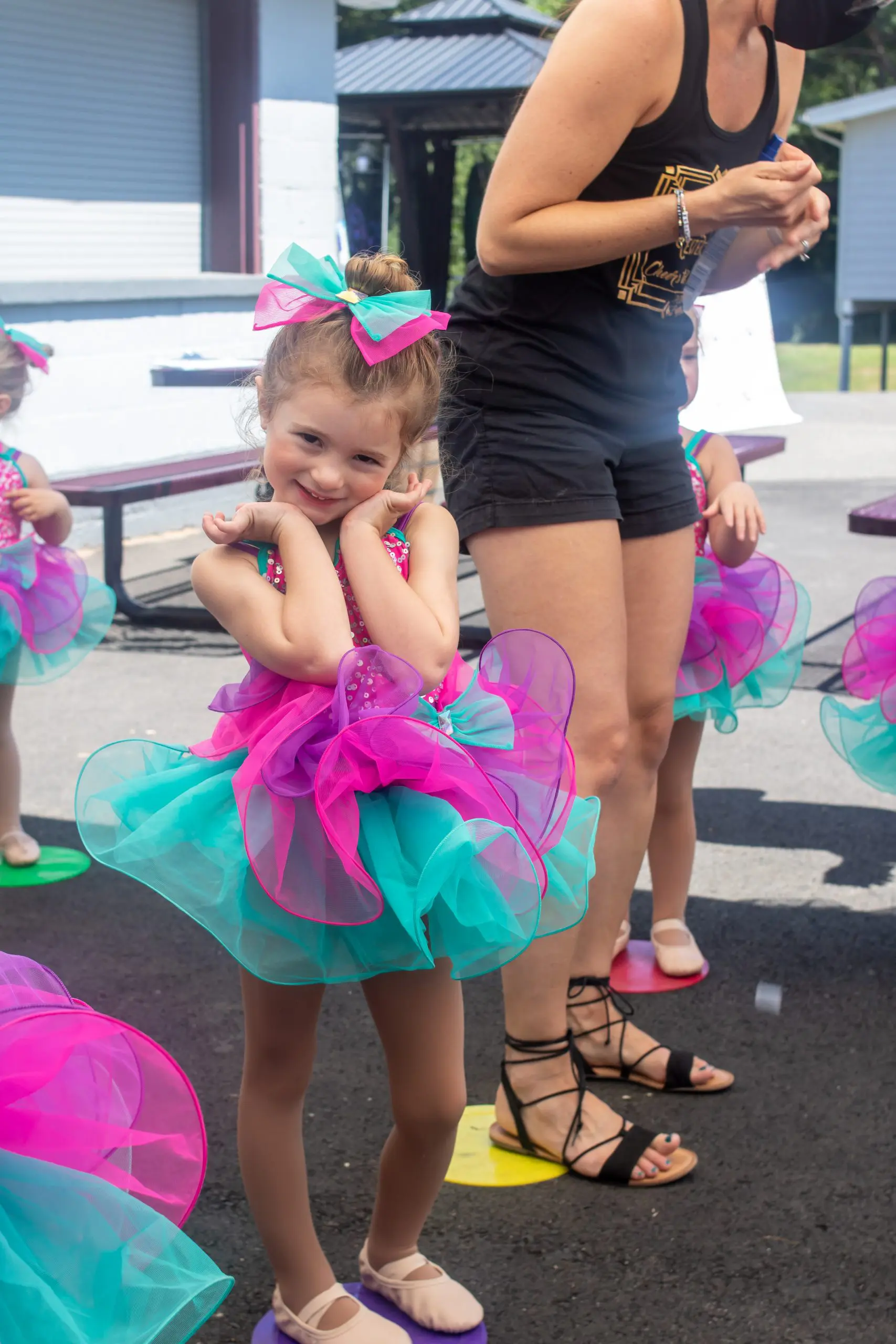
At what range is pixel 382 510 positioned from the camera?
81.0 inches

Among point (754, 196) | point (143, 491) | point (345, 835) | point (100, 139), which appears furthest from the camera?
point (100, 139)

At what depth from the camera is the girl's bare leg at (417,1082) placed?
2.08 meters

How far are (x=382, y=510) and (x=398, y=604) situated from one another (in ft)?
0.46

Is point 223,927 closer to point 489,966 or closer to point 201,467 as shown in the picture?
point 489,966

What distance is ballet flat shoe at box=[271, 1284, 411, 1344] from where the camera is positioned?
7.04 ft

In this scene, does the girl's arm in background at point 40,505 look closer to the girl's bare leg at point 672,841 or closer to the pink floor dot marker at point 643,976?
the girl's bare leg at point 672,841

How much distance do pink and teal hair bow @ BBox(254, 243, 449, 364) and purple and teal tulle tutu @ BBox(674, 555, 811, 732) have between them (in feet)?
5.37

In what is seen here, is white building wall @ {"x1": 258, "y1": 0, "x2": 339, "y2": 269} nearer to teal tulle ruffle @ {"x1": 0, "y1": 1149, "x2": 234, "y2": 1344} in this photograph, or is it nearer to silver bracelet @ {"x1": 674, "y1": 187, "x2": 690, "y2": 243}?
silver bracelet @ {"x1": 674, "y1": 187, "x2": 690, "y2": 243}

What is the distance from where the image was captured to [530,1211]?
262 cm

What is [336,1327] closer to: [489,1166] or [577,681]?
[489,1166]

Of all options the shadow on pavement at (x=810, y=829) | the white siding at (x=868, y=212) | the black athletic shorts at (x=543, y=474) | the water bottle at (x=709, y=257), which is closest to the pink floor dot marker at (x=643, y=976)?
the shadow on pavement at (x=810, y=829)

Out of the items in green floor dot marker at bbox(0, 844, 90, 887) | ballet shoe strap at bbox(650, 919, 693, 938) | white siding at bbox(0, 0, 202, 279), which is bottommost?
green floor dot marker at bbox(0, 844, 90, 887)

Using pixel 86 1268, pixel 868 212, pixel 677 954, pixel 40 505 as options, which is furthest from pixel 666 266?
pixel 868 212

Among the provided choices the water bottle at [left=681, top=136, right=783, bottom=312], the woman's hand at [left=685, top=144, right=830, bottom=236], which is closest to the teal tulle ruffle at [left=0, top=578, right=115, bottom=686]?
the water bottle at [left=681, top=136, right=783, bottom=312]
